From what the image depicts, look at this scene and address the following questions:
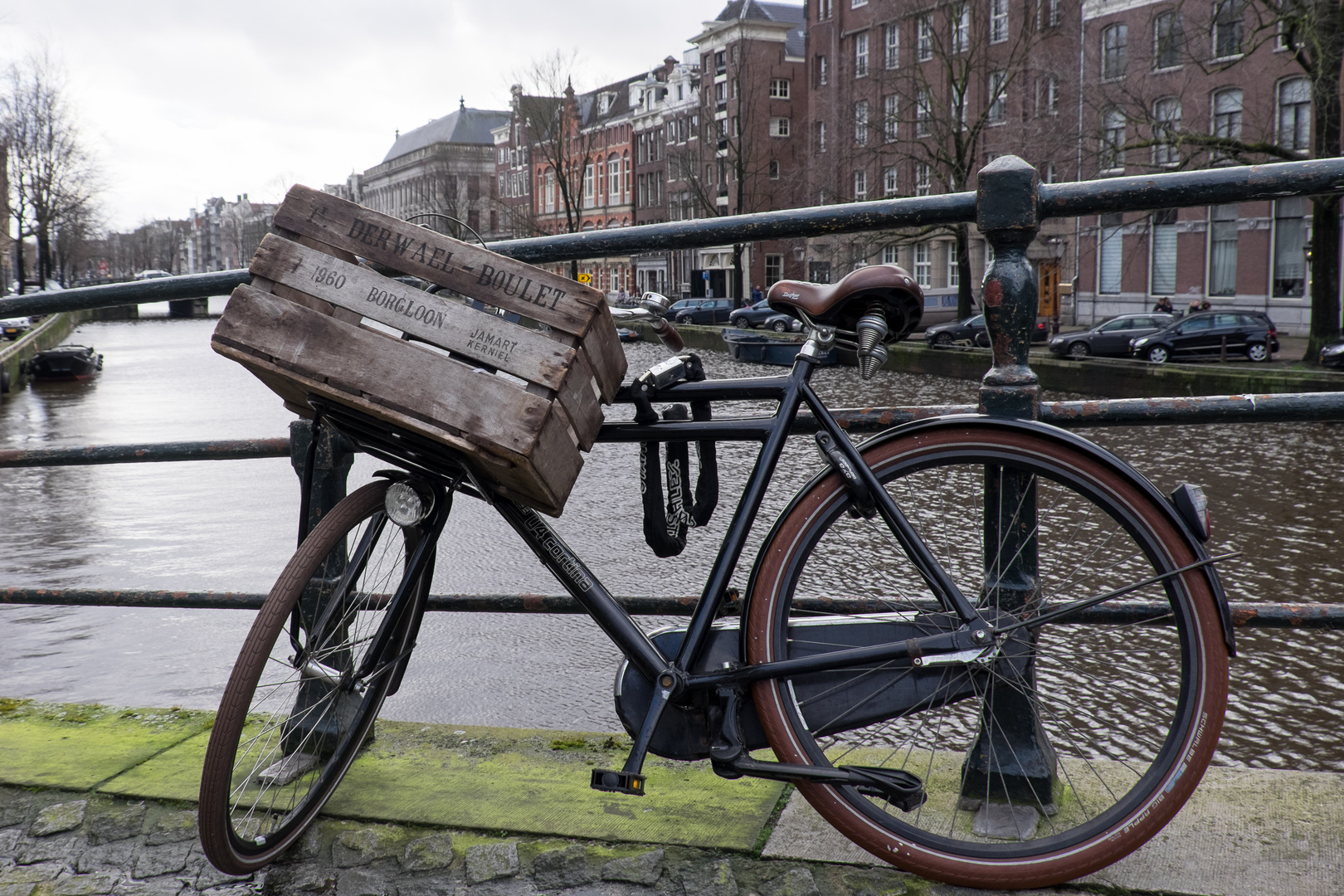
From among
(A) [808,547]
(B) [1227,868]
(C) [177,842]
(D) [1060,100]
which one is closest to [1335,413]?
(B) [1227,868]

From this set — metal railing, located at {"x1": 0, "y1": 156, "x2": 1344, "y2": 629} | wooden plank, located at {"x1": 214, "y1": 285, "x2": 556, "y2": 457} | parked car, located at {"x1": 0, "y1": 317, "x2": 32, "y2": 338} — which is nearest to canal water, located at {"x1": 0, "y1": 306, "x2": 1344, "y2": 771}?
metal railing, located at {"x1": 0, "y1": 156, "x2": 1344, "y2": 629}

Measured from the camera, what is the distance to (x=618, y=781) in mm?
1856

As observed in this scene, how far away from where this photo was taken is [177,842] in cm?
205

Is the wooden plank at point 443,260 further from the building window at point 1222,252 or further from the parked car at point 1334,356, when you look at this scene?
the building window at point 1222,252

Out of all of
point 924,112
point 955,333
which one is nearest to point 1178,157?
point 955,333

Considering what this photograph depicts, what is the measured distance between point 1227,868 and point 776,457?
3.07 ft

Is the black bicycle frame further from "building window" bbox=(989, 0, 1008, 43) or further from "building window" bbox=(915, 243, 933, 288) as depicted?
"building window" bbox=(915, 243, 933, 288)

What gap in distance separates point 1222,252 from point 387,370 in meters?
35.5

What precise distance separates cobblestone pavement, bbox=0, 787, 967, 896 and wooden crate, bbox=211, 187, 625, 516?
0.60 m

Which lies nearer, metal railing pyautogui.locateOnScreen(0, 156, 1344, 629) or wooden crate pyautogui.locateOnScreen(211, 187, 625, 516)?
wooden crate pyautogui.locateOnScreen(211, 187, 625, 516)

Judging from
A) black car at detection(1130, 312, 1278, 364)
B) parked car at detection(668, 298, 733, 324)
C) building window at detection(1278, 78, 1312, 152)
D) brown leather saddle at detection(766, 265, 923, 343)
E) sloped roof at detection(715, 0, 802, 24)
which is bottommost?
black car at detection(1130, 312, 1278, 364)

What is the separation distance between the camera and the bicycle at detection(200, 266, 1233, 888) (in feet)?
5.80

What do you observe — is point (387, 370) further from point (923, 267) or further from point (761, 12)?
point (761, 12)

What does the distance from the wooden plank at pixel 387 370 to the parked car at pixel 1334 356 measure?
21001mm
